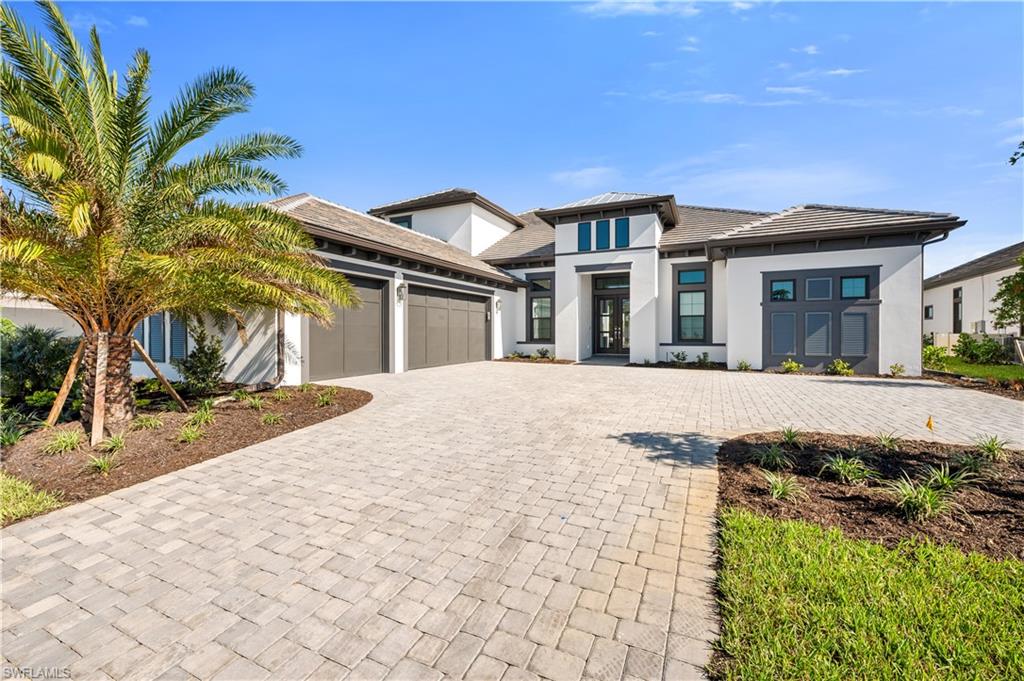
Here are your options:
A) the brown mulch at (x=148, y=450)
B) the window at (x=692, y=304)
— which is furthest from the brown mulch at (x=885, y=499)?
the window at (x=692, y=304)

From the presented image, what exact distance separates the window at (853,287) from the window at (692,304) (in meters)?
4.31

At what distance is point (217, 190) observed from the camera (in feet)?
22.7

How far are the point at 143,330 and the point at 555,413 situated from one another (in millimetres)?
13090

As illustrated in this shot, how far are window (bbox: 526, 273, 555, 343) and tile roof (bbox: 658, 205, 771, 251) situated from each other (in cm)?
529

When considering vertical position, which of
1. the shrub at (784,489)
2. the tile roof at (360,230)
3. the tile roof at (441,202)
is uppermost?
the tile roof at (441,202)

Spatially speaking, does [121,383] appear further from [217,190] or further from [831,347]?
[831,347]

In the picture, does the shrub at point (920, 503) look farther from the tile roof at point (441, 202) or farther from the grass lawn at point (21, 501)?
the tile roof at point (441, 202)

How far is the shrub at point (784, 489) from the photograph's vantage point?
157 inches

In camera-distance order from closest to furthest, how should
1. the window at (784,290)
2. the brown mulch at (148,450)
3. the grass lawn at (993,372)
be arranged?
the brown mulch at (148,450) < the grass lawn at (993,372) < the window at (784,290)

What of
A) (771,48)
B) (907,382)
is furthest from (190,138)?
(907,382)

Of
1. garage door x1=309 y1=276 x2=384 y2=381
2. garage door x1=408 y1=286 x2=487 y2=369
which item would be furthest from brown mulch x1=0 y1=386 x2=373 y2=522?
garage door x1=408 y1=286 x2=487 y2=369

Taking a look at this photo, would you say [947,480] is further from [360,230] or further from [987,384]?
[360,230]

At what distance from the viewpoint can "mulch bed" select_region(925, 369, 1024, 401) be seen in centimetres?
984

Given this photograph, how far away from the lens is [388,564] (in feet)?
9.89
